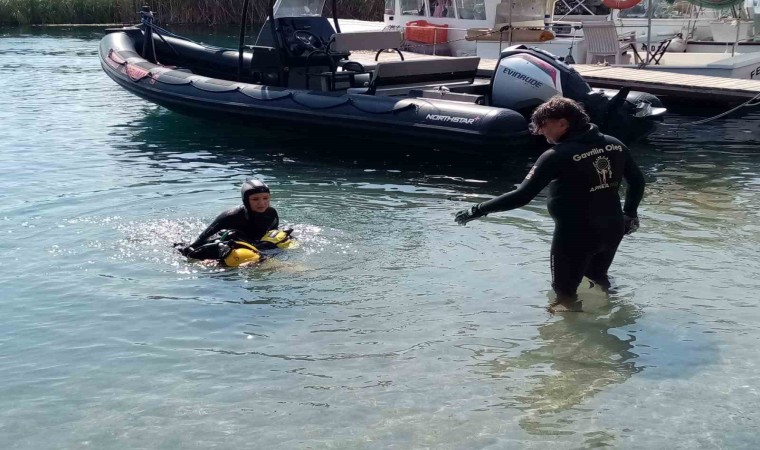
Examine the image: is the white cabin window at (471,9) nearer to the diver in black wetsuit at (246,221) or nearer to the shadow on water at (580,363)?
the diver in black wetsuit at (246,221)

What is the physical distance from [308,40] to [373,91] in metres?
1.56

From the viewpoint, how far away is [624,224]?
5211 millimetres

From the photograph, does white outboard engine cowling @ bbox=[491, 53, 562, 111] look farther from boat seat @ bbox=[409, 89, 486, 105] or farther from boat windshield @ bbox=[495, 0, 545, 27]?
boat windshield @ bbox=[495, 0, 545, 27]

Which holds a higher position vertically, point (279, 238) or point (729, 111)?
point (729, 111)

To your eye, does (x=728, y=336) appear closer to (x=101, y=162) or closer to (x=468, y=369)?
(x=468, y=369)

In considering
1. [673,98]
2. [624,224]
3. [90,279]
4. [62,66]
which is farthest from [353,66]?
[62,66]

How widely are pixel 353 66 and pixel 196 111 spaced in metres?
2.16

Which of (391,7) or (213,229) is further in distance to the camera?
(391,7)

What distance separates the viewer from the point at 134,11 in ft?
101

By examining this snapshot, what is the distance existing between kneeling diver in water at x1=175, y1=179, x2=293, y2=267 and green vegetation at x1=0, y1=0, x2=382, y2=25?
83.6 feet

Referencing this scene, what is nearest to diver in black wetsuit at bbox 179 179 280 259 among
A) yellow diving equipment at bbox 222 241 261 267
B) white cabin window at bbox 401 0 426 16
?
yellow diving equipment at bbox 222 241 261 267

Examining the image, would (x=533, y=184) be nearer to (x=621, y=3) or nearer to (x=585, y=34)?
(x=585, y=34)

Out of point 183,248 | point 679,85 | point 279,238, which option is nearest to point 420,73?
point 679,85

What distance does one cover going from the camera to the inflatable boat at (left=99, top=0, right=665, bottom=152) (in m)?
9.74
